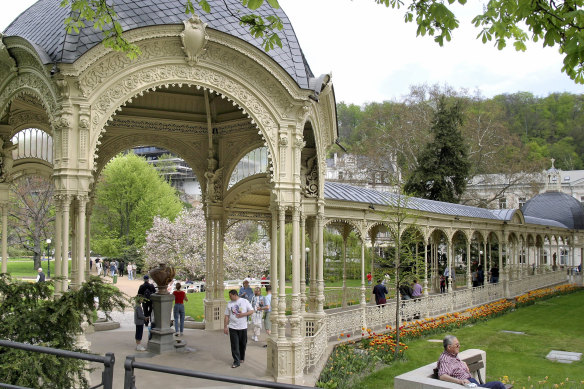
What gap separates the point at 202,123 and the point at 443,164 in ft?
87.9

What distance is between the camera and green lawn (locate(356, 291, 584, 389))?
1103cm

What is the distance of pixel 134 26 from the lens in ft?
27.8

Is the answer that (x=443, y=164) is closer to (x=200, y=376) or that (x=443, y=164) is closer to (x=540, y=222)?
(x=540, y=222)

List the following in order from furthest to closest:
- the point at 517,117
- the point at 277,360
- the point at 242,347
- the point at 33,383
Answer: the point at 517,117, the point at 242,347, the point at 277,360, the point at 33,383

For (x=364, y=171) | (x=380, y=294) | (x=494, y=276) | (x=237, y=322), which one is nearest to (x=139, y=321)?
(x=237, y=322)

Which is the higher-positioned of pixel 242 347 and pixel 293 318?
pixel 293 318

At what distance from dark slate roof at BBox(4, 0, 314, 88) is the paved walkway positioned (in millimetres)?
3731

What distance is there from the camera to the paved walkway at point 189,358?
8.42 metres

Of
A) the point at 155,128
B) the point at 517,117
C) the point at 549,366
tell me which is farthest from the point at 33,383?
the point at 517,117

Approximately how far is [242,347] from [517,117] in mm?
78675

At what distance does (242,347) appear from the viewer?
9898 millimetres

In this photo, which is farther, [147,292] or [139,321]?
[147,292]

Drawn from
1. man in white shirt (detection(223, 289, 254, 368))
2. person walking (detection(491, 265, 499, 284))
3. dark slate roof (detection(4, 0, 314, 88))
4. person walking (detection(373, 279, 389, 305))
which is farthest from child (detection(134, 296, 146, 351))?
person walking (detection(491, 265, 499, 284))

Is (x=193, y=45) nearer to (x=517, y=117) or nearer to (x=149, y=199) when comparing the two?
(x=149, y=199)
